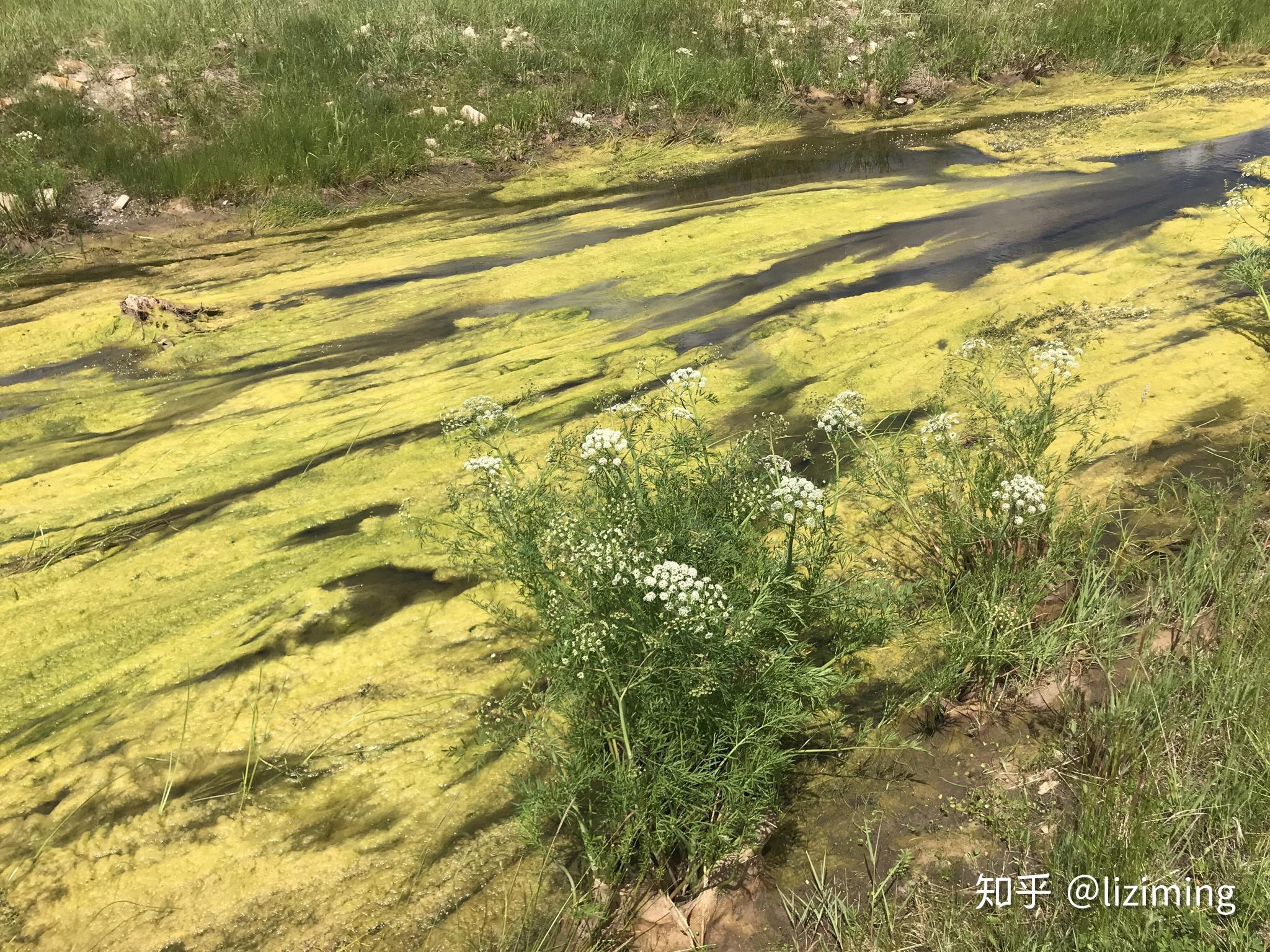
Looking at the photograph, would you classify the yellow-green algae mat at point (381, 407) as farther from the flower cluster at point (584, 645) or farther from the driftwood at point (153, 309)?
the flower cluster at point (584, 645)

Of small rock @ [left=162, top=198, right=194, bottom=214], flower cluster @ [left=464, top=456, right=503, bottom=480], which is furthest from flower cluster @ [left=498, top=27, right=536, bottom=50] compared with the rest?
flower cluster @ [left=464, top=456, right=503, bottom=480]

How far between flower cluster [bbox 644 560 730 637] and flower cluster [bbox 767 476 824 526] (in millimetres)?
214

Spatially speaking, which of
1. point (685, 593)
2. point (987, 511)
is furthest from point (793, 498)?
point (987, 511)

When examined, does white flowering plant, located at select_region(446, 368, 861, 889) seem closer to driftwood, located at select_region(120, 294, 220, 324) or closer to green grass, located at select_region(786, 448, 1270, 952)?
green grass, located at select_region(786, 448, 1270, 952)

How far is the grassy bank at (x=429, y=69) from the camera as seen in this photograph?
18.0 ft

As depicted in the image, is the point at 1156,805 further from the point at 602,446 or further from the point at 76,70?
the point at 76,70

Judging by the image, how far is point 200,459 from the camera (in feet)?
9.78

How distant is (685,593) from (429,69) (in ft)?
22.2

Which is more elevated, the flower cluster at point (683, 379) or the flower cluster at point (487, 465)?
the flower cluster at point (683, 379)

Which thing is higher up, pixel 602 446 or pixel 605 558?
pixel 602 446

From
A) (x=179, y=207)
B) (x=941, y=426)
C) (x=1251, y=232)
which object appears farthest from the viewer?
(x=179, y=207)

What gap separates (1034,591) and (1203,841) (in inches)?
25.1

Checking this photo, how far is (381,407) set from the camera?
10.7 feet

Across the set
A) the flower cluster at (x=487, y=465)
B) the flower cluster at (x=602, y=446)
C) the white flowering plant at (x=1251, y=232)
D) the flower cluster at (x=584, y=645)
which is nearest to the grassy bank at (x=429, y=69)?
the white flowering plant at (x=1251, y=232)
